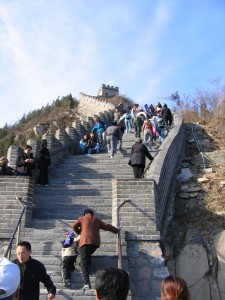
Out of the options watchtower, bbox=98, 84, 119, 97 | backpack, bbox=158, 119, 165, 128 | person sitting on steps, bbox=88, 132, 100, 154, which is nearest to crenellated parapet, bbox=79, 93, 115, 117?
watchtower, bbox=98, 84, 119, 97

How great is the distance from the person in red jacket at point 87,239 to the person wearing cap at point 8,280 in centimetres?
377

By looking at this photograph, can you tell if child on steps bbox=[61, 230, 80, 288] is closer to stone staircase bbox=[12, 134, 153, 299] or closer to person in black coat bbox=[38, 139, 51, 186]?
stone staircase bbox=[12, 134, 153, 299]

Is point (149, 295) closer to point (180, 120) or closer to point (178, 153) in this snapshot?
point (178, 153)

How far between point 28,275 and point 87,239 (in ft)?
5.79

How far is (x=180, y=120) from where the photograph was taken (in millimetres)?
20078

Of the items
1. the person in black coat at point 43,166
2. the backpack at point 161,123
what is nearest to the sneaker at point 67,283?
the person in black coat at point 43,166

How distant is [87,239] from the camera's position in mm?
6930

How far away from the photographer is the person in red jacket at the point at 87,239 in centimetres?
680

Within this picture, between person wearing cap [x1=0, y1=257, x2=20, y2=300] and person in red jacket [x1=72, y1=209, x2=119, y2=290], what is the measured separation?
3.77 metres

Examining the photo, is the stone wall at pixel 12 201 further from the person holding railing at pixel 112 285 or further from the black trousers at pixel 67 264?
the person holding railing at pixel 112 285

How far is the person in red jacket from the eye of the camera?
680 centimetres

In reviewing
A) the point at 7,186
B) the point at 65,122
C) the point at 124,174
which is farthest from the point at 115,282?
the point at 65,122

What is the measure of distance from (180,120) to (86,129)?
4.85 m

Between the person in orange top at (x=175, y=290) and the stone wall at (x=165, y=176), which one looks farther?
the stone wall at (x=165, y=176)
